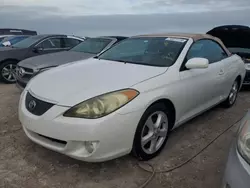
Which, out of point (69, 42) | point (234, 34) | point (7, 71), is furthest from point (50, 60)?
point (234, 34)

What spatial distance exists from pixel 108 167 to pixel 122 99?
0.80 m

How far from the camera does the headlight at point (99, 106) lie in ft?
7.63

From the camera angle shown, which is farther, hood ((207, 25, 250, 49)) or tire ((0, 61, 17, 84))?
tire ((0, 61, 17, 84))

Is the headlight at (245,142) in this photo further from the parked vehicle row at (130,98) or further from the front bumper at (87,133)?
the front bumper at (87,133)

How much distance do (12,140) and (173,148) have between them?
2030 mm

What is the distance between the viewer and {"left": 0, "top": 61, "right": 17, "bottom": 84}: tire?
261 inches

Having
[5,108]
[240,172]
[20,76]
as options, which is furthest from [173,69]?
[20,76]

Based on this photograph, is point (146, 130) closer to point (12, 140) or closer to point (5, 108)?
point (12, 140)

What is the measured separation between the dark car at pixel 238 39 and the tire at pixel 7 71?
16.8 ft

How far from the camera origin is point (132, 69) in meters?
3.01

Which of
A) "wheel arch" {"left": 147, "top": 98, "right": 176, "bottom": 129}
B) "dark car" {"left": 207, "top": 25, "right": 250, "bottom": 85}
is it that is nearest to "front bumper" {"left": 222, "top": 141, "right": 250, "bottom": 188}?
"wheel arch" {"left": 147, "top": 98, "right": 176, "bottom": 129}

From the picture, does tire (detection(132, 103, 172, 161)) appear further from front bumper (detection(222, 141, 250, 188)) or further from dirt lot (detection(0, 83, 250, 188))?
front bumper (detection(222, 141, 250, 188))

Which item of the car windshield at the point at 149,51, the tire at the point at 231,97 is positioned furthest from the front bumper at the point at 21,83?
the tire at the point at 231,97

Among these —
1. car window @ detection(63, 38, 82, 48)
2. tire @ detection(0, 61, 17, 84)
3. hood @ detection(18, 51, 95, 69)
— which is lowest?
tire @ detection(0, 61, 17, 84)
